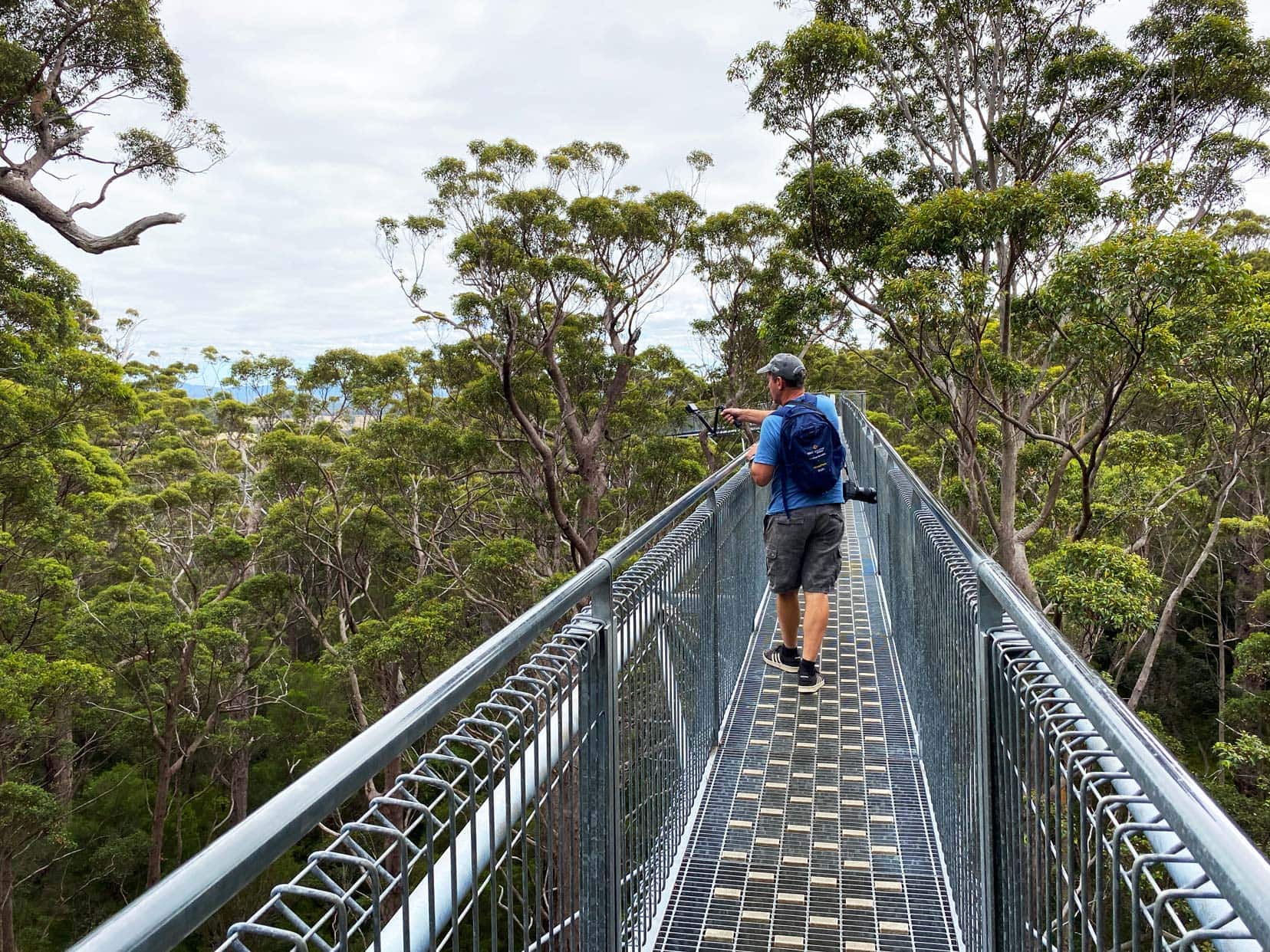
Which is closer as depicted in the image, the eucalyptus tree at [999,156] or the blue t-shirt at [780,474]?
the blue t-shirt at [780,474]

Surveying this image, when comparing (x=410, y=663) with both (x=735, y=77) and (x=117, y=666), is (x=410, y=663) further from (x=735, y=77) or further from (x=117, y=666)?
(x=735, y=77)

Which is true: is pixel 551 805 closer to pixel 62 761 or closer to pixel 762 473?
pixel 762 473

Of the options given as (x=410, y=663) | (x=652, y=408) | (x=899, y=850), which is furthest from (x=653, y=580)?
(x=652, y=408)

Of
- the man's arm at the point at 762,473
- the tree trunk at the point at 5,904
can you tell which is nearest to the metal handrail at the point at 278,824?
the man's arm at the point at 762,473

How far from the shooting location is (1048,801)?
1.75 m

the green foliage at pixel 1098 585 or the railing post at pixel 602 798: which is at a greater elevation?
the railing post at pixel 602 798

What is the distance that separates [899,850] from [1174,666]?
26.0 m

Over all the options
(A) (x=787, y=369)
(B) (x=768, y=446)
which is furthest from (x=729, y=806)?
(A) (x=787, y=369)

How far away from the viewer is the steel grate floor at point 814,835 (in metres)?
2.96

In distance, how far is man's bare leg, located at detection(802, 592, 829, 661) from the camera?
424 cm

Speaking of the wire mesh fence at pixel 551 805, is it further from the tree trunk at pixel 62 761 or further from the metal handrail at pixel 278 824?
the tree trunk at pixel 62 761

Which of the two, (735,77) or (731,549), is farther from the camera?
(735,77)

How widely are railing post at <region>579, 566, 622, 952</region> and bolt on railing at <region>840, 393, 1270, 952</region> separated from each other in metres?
1.00

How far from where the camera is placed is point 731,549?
5.17 metres
